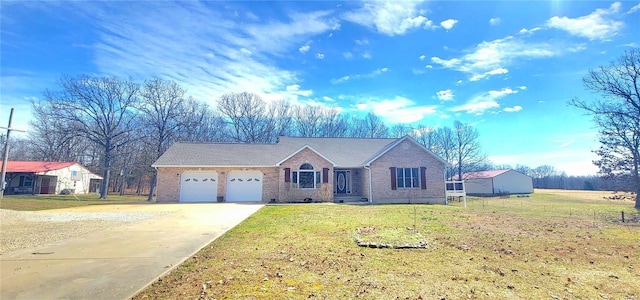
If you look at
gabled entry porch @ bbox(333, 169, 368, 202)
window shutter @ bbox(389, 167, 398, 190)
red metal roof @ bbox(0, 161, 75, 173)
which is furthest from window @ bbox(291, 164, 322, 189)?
red metal roof @ bbox(0, 161, 75, 173)

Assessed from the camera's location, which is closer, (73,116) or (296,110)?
(73,116)

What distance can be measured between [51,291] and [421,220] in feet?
36.3

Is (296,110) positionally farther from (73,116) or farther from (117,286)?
(117,286)

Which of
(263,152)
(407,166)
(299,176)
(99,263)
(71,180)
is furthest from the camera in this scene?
(71,180)

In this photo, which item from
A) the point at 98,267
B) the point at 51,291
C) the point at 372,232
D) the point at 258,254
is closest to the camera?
the point at 51,291

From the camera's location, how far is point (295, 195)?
22.4 m

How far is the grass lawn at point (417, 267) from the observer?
469 cm

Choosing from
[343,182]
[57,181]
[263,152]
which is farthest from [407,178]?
[57,181]

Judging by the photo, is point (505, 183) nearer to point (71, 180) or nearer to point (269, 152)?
point (269, 152)

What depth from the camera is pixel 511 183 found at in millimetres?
45688

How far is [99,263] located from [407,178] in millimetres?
20126

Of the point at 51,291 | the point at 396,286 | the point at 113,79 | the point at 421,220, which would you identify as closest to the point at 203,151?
the point at 113,79

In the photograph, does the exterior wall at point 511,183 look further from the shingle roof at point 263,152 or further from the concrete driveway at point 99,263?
the concrete driveway at point 99,263

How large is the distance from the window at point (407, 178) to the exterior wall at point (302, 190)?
514 cm
